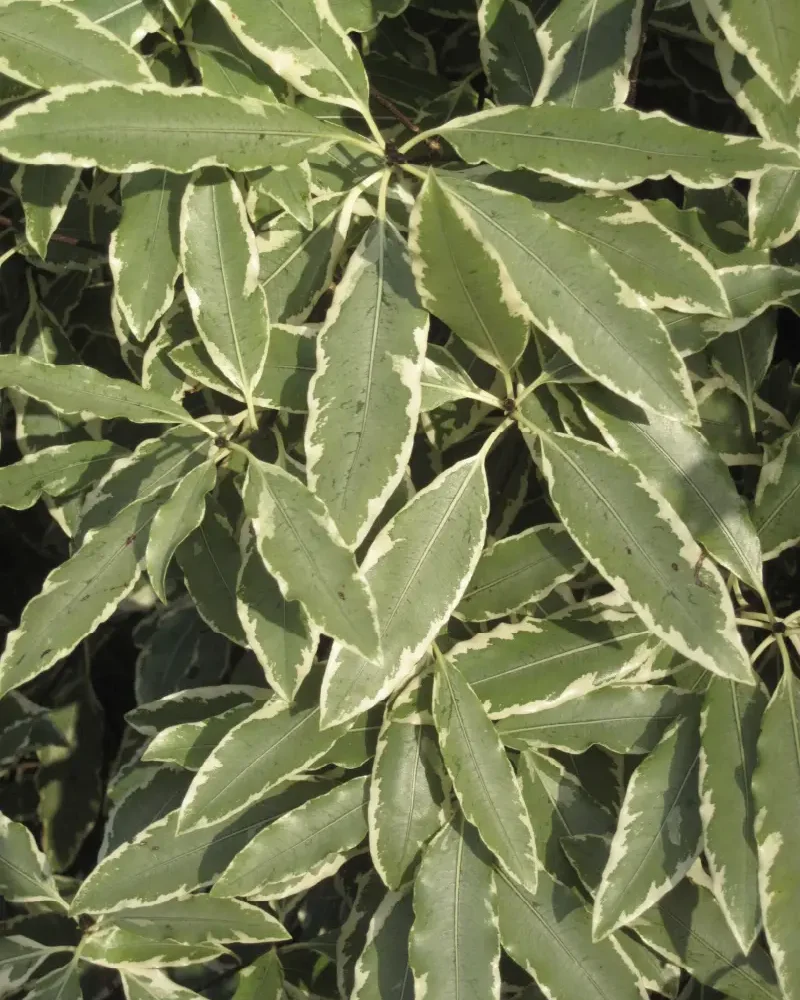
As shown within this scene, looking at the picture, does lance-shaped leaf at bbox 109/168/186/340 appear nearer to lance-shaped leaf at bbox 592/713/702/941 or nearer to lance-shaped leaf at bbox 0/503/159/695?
lance-shaped leaf at bbox 0/503/159/695

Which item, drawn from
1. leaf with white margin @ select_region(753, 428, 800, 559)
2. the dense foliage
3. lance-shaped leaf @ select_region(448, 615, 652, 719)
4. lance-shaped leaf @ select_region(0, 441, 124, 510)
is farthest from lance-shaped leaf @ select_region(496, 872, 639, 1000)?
lance-shaped leaf @ select_region(0, 441, 124, 510)

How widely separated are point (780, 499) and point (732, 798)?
33 centimetres

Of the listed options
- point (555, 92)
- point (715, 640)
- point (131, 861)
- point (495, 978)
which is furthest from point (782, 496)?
point (131, 861)

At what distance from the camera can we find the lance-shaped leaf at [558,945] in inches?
38.6

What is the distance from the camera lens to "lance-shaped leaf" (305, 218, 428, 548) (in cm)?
82

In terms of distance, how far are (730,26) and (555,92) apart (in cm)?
19

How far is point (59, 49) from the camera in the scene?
0.84 meters

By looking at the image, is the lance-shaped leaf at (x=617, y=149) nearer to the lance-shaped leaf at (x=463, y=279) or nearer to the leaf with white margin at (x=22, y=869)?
the lance-shaped leaf at (x=463, y=279)

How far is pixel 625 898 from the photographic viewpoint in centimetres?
92

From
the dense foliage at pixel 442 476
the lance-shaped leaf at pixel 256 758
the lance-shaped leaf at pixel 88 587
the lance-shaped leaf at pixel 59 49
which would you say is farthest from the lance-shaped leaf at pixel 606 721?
the lance-shaped leaf at pixel 59 49

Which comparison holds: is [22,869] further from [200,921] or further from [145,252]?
[145,252]

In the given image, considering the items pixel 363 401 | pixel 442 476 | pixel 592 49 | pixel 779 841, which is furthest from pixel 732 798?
pixel 592 49

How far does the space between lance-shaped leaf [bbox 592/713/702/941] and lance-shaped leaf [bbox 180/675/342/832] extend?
330 millimetres

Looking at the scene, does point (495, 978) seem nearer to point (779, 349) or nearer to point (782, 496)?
point (782, 496)
